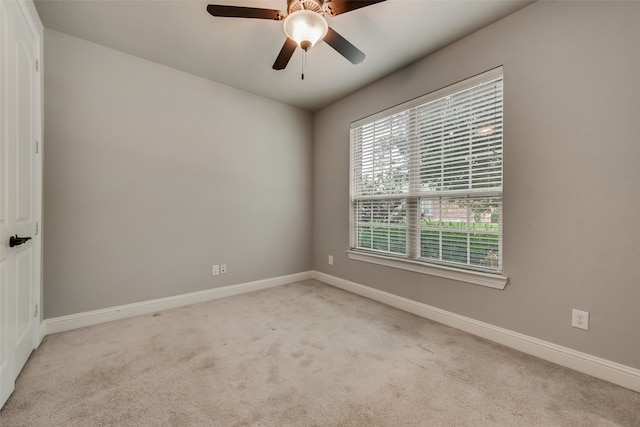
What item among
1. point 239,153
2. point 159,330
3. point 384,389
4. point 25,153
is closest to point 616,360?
point 384,389

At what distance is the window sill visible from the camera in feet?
7.21

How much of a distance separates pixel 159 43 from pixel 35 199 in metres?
1.73

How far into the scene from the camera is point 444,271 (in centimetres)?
Result: 254

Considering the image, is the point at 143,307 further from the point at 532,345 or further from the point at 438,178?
the point at 532,345

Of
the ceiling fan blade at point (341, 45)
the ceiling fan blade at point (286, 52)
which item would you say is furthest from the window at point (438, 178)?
the ceiling fan blade at point (286, 52)

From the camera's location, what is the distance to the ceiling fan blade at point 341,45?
183 centimetres

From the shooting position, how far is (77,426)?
1.32 meters

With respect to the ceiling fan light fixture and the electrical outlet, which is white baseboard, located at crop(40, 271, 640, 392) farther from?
the ceiling fan light fixture

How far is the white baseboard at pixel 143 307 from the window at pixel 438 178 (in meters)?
1.53

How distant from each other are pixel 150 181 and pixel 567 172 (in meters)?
3.69

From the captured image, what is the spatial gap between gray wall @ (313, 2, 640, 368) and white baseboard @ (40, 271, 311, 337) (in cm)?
241

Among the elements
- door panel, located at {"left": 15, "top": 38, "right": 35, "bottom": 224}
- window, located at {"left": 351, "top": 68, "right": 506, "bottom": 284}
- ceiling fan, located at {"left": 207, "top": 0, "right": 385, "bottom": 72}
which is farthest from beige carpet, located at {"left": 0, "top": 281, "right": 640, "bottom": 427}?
ceiling fan, located at {"left": 207, "top": 0, "right": 385, "bottom": 72}

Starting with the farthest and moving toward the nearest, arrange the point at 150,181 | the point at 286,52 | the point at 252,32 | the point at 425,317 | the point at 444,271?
the point at 150,181
the point at 425,317
the point at 444,271
the point at 252,32
the point at 286,52

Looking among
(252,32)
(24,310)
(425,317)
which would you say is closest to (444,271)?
(425,317)
